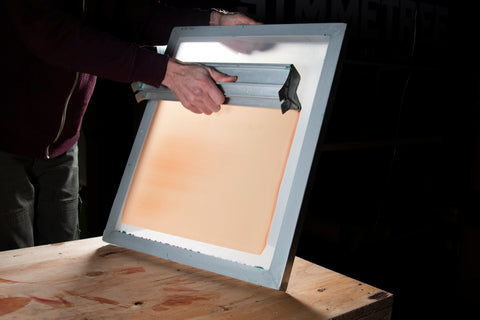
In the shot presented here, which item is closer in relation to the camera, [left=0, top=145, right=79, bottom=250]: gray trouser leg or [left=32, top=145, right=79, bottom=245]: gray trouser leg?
[left=0, top=145, right=79, bottom=250]: gray trouser leg

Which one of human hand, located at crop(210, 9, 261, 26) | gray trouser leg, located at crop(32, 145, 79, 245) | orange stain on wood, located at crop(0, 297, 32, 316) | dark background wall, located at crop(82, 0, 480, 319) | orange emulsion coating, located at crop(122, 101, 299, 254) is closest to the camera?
orange stain on wood, located at crop(0, 297, 32, 316)

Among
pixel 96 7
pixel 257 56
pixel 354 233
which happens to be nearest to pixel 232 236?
pixel 257 56

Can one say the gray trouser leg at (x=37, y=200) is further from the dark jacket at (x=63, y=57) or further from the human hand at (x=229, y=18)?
the human hand at (x=229, y=18)

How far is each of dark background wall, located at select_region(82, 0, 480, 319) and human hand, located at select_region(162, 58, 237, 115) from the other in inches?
47.9

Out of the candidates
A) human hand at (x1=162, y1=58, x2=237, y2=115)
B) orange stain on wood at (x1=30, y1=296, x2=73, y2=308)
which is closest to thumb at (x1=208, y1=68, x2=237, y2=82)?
human hand at (x1=162, y1=58, x2=237, y2=115)

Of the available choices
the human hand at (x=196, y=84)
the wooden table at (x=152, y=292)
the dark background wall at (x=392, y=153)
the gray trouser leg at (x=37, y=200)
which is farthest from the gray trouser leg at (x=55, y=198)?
the dark background wall at (x=392, y=153)

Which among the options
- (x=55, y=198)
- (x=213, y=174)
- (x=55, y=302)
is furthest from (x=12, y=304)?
(x=55, y=198)

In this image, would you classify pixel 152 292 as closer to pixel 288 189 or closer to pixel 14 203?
pixel 288 189

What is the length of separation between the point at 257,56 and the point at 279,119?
157 mm

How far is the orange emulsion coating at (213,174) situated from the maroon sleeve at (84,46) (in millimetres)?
129

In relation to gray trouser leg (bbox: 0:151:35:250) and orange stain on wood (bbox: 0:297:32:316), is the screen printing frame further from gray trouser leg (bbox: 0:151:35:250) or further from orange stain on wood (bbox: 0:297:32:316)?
gray trouser leg (bbox: 0:151:35:250)

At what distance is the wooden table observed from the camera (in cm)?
73

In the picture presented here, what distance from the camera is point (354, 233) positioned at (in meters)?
2.73

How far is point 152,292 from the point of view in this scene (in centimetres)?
80
